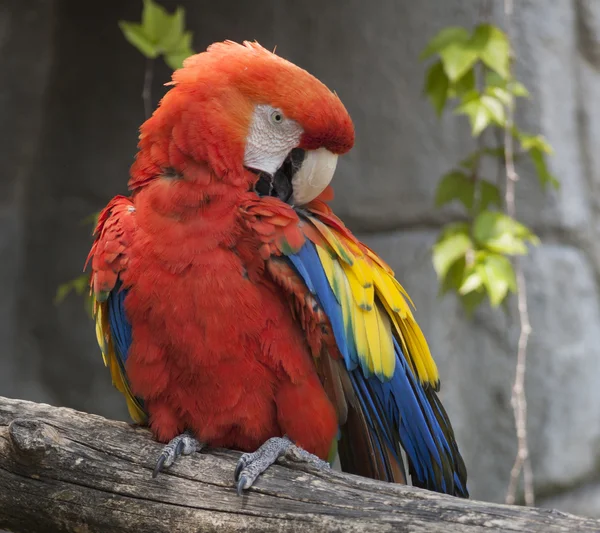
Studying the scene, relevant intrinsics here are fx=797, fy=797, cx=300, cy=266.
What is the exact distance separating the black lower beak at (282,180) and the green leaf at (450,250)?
0.75 meters

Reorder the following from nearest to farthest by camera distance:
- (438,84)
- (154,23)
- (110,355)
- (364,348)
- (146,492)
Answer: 1. (146,492)
2. (364,348)
3. (110,355)
4. (154,23)
5. (438,84)

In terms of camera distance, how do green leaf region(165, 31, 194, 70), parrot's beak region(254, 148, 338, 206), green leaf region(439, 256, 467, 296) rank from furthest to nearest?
1. green leaf region(439, 256, 467, 296)
2. green leaf region(165, 31, 194, 70)
3. parrot's beak region(254, 148, 338, 206)

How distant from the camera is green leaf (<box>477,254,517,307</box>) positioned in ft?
6.16

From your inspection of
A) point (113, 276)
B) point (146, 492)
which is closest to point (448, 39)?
point (113, 276)

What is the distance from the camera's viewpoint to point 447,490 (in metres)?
1.34

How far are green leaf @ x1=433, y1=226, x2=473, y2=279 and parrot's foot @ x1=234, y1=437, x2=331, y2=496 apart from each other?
34.2 inches

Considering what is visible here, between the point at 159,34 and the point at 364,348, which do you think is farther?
the point at 159,34

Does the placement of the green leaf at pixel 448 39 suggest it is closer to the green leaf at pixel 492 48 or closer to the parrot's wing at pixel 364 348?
the green leaf at pixel 492 48

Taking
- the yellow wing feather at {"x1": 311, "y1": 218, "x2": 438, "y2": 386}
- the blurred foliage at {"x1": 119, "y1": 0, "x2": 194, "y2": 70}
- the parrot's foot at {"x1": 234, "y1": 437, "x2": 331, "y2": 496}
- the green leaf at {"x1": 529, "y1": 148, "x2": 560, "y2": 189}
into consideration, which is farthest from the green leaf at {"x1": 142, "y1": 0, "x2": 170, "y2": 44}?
the parrot's foot at {"x1": 234, "y1": 437, "x2": 331, "y2": 496}

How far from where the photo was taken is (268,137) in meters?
1.25

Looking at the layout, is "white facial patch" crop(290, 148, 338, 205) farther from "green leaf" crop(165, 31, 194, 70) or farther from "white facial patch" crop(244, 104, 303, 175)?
"green leaf" crop(165, 31, 194, 70)

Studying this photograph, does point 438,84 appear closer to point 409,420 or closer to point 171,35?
point 171,35

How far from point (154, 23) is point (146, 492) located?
1.16 metres

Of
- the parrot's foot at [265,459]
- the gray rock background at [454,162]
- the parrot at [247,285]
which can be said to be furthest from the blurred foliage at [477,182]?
the parrot's foot at [265,459]
